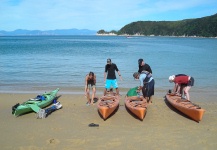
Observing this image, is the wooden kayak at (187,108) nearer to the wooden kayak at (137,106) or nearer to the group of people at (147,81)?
the group of people at (147,81)

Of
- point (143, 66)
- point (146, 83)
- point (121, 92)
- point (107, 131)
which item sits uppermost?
point (143, 66)

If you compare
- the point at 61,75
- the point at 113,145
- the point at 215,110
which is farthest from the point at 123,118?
the point at 61,75

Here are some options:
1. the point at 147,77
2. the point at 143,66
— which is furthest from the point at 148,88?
the point at 143,66

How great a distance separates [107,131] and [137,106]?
1.96m

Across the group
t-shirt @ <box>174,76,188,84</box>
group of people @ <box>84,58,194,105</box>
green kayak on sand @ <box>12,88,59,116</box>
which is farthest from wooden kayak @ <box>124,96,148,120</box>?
green kayak on sand @ <box>12,88,59,116</box>

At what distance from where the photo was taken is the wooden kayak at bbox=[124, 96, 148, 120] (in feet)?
29.1

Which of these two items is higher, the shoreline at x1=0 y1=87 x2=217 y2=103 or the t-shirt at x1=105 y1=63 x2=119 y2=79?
the t-shirt at x1=105 y1=63 x2=119 y2=79

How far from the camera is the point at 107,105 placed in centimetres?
950

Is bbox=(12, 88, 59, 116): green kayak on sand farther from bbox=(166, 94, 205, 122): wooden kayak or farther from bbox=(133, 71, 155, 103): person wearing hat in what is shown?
bbox=(166, 94, 205, 122): wooden kayak

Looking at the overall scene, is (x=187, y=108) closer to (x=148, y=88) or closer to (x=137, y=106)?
(x=137, y=106)

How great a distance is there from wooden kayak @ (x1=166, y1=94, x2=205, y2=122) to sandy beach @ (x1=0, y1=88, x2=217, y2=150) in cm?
21

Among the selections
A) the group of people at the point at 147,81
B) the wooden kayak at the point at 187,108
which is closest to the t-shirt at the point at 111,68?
the group of people at the point at 147,81

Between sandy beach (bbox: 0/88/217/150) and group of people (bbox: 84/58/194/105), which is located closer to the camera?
sandy beach (bbox: 0/88/217/150)

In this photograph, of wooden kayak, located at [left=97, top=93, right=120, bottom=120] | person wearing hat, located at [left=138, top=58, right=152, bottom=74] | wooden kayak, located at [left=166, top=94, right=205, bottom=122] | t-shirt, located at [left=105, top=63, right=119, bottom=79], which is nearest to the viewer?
wooden kayak, located at [left=166, top=94, right=205, bottom=122]
